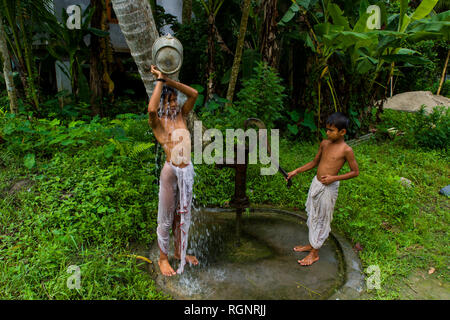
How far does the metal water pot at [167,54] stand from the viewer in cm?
206

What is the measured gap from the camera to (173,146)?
2305 mm

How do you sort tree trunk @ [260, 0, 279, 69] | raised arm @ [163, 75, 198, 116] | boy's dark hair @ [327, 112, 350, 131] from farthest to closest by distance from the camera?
1. tree trunk @ [260, 0, 279, 69]
2. boy's dark hair @ [327, 112, 350, 131]
3. raised arm @ [163, 75, 198, 116]

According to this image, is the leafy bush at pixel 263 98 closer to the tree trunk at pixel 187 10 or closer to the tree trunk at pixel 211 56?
the tree trunk at pixel 211 56

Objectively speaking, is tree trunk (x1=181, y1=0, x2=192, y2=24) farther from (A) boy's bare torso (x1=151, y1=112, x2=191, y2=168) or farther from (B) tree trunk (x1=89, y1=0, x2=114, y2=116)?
(A) boy's bare torso (x1=151, y1=112, x2=191, y2=168)

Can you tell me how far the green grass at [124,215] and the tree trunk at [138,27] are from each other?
43.6 inches

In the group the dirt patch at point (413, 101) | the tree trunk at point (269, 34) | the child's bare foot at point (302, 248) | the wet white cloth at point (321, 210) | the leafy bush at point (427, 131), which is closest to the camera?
the wet white cloth at point (321, 210)

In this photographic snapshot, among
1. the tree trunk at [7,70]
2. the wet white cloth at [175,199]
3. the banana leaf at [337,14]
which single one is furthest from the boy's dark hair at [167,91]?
the banana leaf at [337,14]

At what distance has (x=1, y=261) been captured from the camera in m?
2.46

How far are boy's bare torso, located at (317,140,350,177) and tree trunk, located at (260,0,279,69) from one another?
9.31 ft

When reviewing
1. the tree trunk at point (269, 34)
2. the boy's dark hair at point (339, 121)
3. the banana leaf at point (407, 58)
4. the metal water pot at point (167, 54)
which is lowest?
the boy's dark hair at point (339, 121)

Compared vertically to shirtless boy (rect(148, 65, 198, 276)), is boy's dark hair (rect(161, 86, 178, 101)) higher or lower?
higher

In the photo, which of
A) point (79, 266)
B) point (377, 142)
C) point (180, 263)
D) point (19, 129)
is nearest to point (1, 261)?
point (79, 266)

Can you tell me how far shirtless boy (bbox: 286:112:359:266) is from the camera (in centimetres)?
255

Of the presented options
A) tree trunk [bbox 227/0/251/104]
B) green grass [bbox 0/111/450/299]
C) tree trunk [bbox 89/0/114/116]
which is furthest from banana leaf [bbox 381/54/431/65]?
tree trunk [bbox 89/0/114/116]
